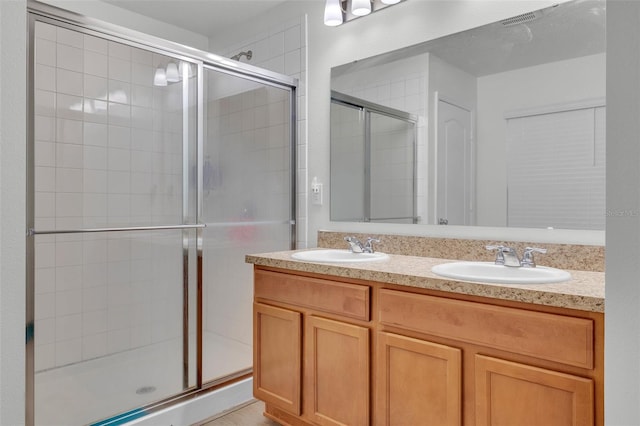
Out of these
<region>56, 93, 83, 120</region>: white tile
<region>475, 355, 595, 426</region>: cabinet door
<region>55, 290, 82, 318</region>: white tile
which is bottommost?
<region>475, 355, 595, 426</region>: cabinet door

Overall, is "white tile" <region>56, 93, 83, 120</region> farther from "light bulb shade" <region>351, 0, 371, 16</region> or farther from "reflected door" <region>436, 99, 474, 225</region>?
"reflected door" <region>436, 99, 474, 225</region>

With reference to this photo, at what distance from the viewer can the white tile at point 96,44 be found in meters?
1.84

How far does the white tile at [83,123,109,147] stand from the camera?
187 cm

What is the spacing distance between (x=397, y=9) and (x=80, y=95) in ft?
5.30

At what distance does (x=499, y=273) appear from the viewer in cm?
169

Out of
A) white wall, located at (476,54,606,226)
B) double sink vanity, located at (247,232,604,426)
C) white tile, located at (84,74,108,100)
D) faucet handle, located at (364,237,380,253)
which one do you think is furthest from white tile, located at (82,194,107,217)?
white wall, located at (476,54,606,226)

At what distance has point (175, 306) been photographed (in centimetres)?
223

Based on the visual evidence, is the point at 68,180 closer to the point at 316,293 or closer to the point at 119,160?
the point at 119,160

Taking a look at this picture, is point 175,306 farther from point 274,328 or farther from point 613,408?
point 613,408

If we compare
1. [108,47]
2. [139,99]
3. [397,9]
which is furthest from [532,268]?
[108,47]

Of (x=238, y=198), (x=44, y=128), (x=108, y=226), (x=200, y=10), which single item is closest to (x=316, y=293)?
(x=238, y=198)

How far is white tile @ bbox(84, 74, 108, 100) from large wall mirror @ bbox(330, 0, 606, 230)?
1.24m

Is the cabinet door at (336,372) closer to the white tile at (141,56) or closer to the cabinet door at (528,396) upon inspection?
the cabinet door at (528,396)

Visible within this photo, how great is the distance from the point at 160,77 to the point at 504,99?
1646 mm
